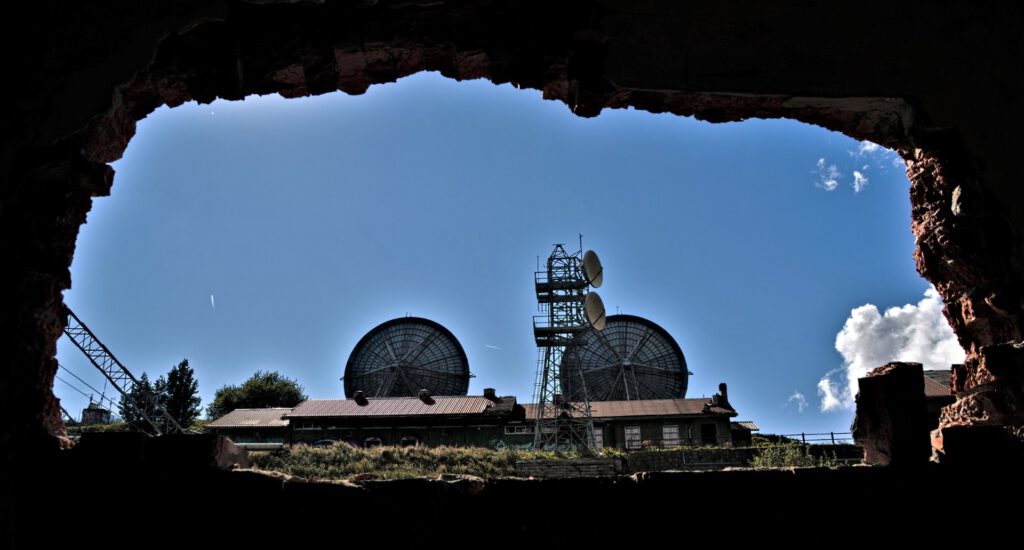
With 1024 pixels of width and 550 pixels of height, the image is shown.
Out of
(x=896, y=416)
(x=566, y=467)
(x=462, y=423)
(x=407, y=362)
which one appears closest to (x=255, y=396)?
(x=407, y=362)

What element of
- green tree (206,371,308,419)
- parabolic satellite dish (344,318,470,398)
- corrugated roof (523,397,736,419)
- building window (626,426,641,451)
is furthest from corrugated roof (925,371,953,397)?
green tree (206,371,308,419)

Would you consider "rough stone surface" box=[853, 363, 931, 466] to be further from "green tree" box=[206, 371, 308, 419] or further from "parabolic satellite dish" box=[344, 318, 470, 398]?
"green tree" box=[206, 371, 308, 419]

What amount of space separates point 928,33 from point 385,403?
85.2 ft

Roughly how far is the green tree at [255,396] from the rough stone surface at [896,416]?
4646cm

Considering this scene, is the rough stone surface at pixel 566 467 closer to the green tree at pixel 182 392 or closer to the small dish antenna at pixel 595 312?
the small dish antenna at pixel 595 312

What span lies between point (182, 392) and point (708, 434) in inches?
1427

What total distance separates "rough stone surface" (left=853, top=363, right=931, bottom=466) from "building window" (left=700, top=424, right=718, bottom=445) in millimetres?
25645

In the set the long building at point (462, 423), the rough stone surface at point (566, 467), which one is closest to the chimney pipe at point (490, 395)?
the long building at point (462, 423)

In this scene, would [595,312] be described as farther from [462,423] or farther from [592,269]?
[462,423]

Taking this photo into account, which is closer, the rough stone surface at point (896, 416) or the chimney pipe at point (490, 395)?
the rough stone surface at point (896, 416)

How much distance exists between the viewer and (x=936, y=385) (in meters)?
26.1

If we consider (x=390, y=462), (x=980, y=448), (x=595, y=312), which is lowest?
(x=390, y=462)

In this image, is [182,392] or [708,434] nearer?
[708,434]

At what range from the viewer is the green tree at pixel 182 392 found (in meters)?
45.7
